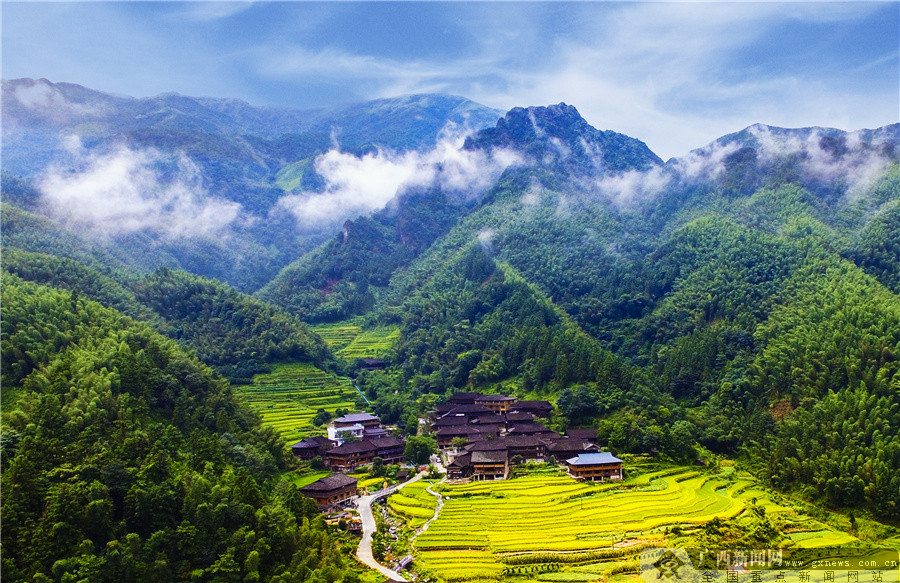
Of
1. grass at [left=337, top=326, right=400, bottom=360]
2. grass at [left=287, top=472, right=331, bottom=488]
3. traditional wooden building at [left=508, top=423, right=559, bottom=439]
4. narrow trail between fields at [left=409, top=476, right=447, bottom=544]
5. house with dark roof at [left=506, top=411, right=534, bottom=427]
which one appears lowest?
narrow trail between fields at [left=409, top=476, right=447, bottom=544]

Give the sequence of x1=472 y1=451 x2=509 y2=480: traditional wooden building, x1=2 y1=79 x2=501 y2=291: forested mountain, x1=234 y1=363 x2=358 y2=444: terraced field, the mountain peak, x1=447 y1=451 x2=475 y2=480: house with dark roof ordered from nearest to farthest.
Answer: x1=472 y1=451 x2=509 y2=480: traditional wooden building, x1=447 y1=451 x2=475 y2=480: house with dark roof, x1=234 y1=363 x2=358 y2=444: terraced field, x1=2 y1=79 x2=501 y2=291: forested mountain, the mountain peak

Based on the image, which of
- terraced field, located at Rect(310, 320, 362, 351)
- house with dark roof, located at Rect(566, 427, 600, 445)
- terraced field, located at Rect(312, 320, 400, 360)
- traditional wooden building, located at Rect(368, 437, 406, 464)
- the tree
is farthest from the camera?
terraced field, located at Rect(310, 320, 362, 351)

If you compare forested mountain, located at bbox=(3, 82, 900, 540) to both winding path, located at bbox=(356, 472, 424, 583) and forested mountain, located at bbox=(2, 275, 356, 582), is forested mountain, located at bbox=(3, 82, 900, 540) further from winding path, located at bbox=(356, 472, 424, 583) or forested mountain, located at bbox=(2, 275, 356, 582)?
winding path, located at bbox=(356, 472, 424, 583)

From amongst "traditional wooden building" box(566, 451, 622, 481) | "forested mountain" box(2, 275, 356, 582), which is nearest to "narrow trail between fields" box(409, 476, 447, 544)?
"forested mountain" box(2, 275, 356, 582)

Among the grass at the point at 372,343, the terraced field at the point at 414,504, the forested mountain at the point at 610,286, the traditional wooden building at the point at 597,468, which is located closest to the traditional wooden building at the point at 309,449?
the terraced field at the point at 414,504

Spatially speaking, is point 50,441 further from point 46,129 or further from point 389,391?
point 46,129

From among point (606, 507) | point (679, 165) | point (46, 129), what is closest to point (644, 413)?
point (606, 507)

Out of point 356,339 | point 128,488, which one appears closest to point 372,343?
point 356,339
